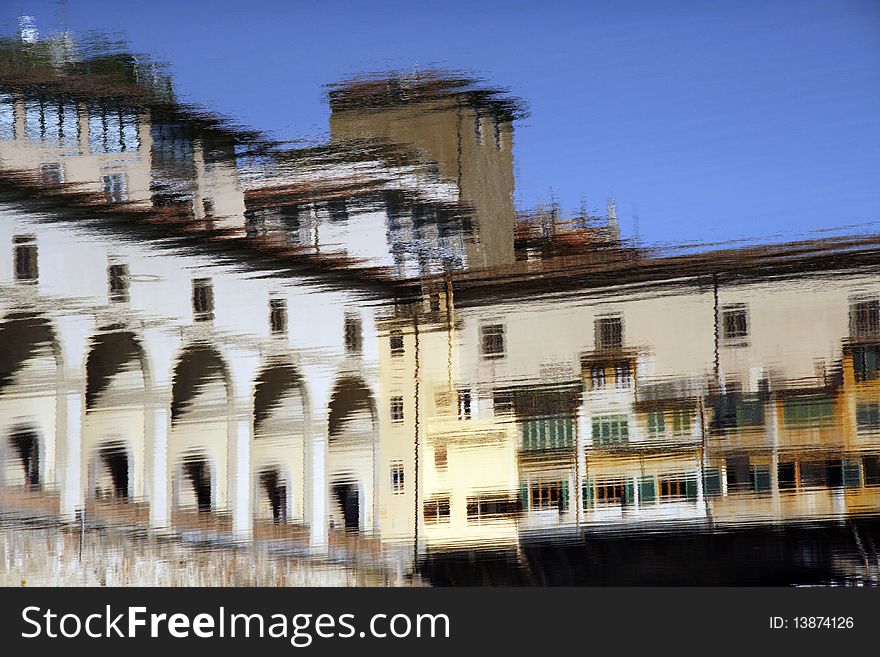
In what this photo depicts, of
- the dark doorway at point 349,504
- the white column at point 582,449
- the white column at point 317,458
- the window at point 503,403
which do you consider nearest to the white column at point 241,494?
the white column at point 317,458

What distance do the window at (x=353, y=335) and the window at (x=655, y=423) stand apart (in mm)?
930

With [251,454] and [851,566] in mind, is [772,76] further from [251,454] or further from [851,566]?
[251,454]

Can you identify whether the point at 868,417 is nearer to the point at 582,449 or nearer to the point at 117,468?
the point at 582,449

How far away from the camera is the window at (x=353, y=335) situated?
9.87ft

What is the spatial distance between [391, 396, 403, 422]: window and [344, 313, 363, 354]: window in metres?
0.19

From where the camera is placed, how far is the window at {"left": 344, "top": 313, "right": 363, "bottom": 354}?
3010 millimetres

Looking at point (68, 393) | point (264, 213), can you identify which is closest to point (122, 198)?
point (264, 213)

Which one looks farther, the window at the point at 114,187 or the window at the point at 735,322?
the window at the point at 114,187

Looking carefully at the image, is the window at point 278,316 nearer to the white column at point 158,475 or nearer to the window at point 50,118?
the white column at point 158,475

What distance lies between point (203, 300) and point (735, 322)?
5.48 feet

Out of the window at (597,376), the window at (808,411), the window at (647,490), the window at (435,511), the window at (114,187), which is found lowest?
the window at (435,511)

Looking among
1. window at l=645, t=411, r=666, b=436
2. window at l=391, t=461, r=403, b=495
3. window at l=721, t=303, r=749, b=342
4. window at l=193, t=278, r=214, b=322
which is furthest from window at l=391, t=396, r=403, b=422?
window at l=721, t=303, r=749, b=342

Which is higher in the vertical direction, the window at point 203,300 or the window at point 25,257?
the window at point 25,257

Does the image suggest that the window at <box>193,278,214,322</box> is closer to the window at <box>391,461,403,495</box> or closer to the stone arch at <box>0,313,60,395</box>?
the stone arch at <box>0,313,60,395</box>
